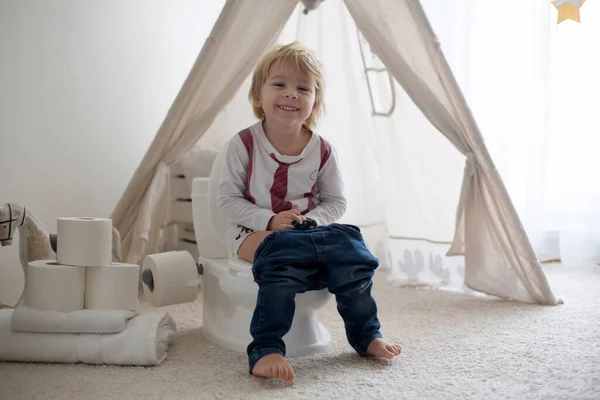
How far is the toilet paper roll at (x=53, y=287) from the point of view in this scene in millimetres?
1846

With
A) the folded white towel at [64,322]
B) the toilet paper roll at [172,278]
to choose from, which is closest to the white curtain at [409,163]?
the toilet paper roll at [172,278]

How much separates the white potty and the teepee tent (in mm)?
472

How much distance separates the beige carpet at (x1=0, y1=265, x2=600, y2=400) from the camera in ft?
5.08

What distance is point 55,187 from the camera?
258 centimetres

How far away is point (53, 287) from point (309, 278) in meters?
0.75

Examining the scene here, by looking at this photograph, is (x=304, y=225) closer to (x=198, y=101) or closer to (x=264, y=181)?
(x=264, y=181)

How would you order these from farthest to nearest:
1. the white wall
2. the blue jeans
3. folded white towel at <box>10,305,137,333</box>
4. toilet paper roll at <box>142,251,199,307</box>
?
the white wall, toilet paper roll at <box>142,251,199,307</box>, folded white towel at <box>10,305,137,333</box>, the blue jeans

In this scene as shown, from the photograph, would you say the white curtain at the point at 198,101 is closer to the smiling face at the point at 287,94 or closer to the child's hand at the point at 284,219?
the smiling face at the point at 287,94

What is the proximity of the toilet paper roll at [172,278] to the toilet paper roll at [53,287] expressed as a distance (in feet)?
0.85

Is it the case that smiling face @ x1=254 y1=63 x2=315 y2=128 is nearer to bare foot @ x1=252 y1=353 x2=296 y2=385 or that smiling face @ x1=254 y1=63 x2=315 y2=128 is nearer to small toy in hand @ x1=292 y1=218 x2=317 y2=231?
small toy in hand @ x1=292 y1=218 x2=317 y2=231

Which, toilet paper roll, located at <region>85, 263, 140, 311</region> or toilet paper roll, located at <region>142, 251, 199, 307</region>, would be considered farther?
toilet paper roll, located at <region>142, 251, 199, 307</region>

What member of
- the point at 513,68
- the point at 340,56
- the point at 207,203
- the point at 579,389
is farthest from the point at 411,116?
the point at 579,389

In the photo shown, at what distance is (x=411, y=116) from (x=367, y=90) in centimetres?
31

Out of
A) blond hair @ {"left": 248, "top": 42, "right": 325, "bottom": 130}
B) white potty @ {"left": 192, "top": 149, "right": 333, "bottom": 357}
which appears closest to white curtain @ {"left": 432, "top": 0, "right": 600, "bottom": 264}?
blond hair @ {"left": 248, "top": 42, "right": 325, "bottom": 130}
